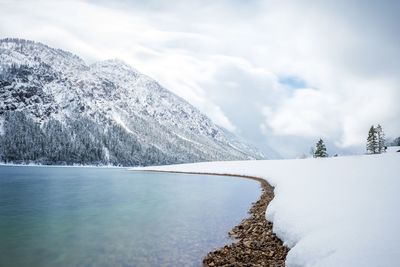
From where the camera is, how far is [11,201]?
124ft

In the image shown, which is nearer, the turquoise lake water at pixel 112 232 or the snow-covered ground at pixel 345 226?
the snow-covered ground at pixel 345 226

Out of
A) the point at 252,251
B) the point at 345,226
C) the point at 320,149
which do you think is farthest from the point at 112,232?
A: the point at 320,149

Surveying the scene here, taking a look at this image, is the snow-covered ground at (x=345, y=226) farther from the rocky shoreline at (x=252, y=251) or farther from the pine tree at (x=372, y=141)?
the pine tree at (x=372, y=141)

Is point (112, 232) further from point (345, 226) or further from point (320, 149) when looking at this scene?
point (320, 149)

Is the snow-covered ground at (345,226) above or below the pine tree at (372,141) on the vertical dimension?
below

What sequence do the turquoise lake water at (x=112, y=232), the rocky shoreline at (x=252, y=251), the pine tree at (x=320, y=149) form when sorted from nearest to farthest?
the rocky shoreline at (x=252, y=251)
the turquoise lake water at (x=112, y=232)
the pine tree at (x=320, y=149)

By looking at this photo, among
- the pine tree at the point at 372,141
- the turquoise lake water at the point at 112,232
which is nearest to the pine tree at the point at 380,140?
the pine tree at the point at 372,141

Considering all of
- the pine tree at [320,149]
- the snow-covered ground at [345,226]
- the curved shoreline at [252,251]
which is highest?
the pine tree at [320,149]

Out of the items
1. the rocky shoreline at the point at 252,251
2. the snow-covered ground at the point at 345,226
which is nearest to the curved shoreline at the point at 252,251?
the rocky shoreline at the point at 252,251

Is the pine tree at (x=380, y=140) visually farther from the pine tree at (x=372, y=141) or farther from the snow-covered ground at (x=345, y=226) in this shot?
the snow-covered ground at (x=345, y=226)

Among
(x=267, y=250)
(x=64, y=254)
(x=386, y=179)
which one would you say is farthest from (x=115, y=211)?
(x=386, y=179)

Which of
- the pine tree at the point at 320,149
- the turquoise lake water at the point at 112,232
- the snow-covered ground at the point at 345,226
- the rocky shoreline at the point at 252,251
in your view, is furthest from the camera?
the pine tree at the point at 320,149

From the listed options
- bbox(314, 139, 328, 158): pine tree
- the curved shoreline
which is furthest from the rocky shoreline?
bbox(314, 139, 328, 158): pine tree

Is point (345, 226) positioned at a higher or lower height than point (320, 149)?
lower
